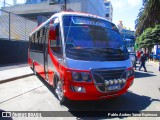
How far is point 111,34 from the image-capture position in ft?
24.2

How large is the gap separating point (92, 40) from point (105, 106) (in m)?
2.01

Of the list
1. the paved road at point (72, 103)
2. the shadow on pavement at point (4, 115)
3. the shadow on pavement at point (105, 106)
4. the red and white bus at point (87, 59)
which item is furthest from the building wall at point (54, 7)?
the shadow on pavement at point (4, 115)

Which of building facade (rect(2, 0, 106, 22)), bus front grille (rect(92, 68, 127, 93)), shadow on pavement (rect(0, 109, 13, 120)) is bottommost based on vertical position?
shadow on pavement (rect(0, 109, 13, 120))

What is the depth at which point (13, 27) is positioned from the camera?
20.5 metres

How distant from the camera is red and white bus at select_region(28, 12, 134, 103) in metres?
5.91

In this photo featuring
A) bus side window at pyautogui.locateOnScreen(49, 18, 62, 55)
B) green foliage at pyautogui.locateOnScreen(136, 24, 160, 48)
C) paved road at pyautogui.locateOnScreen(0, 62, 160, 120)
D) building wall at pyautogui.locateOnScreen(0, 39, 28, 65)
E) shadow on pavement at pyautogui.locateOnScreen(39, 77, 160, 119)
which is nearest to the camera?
shadow on pavement at pyautogui.locateOnScreen(39, 77, 160, 119)

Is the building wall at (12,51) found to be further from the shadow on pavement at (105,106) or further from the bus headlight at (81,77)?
the bus headlight at (81,77)

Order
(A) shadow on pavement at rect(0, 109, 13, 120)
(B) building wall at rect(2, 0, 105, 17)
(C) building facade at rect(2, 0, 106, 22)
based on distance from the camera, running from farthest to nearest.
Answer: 1. (C) building facade at rect(2, 0, 106, 22)
2. (B) building wall at rect(2, 0, 105, 17)
3. (A) shadow on pavement at rect(0, 109, 13, 120)

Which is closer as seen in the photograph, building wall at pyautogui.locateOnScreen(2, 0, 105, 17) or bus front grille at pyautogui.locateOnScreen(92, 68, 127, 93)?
bus front grille at pyautogui.locateOnScreen(92, 68, 127, 93)

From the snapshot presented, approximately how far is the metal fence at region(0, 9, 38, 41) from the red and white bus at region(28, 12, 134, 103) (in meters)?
13.0

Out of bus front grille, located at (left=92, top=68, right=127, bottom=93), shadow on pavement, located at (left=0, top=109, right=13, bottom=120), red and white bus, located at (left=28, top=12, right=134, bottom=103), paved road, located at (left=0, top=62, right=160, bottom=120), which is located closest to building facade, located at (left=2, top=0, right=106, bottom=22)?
paved road, located at (left=0, top=62, right=160, bottom=120)

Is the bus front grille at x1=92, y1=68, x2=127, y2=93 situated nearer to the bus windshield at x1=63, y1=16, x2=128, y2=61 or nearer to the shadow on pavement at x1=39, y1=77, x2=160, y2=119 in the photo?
the bus windshield at x1=63, y1=16, x2=128, y2=61

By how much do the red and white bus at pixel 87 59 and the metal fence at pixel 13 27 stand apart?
13.0m

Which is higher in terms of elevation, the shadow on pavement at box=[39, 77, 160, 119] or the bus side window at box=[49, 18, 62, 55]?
the bus side window at box=[49, 18, 62, 55]
